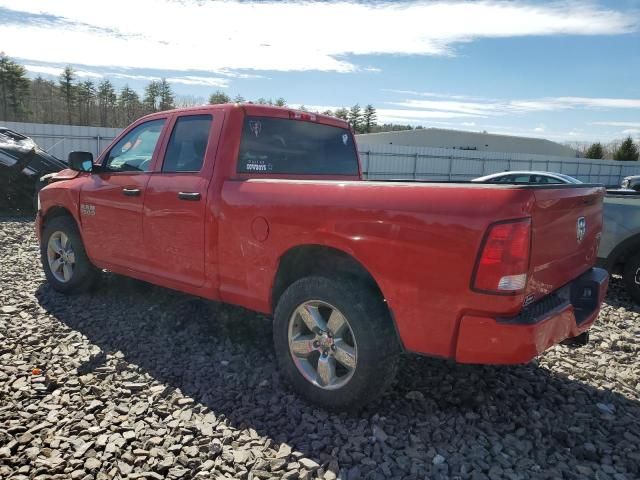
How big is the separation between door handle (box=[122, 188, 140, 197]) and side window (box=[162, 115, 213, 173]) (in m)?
0.32

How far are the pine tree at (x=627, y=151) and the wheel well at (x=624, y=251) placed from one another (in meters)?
56.2

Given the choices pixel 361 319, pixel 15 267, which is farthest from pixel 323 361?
pixel 15 267

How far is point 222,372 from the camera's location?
3.66 m

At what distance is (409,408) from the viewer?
3.20 meters

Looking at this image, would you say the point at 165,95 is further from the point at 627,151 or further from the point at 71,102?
the point at 627,151

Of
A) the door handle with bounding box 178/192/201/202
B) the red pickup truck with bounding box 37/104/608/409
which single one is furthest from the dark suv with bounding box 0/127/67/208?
the door handle with bounding box 178/192/201/202

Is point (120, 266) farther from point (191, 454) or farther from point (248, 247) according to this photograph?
point (191, 454)

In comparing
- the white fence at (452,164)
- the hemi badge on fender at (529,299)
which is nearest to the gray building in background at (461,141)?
the white fence at (452,164)

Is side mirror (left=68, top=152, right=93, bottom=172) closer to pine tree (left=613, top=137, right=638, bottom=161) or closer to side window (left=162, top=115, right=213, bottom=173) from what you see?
side window (left=162, top=115, right=213, bottom=173)

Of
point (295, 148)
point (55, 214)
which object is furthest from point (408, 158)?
point (295, 148)

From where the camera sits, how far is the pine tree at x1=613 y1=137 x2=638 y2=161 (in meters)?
53.1

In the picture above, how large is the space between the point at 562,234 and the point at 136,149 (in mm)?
3641

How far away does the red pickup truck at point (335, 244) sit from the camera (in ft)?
8.09

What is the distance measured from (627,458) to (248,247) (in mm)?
2584
